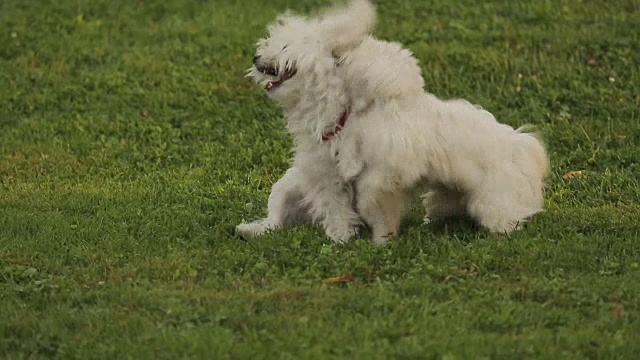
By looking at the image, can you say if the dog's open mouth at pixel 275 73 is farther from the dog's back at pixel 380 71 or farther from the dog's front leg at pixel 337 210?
the dog's front leg at pixel 337 210

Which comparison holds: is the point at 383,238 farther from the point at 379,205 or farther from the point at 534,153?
the point at 534,153

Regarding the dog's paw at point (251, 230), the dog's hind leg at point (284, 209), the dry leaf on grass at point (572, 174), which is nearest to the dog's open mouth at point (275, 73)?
the dog's hind leg at point (284, 209)

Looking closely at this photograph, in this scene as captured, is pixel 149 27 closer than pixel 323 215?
No

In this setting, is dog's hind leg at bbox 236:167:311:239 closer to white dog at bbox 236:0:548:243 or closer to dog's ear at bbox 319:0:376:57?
white dog at bbox 236:0:548:243

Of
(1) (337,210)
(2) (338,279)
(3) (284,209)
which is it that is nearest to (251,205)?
(3) (284,209)

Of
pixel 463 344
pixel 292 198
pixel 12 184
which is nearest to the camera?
pixel 463 344

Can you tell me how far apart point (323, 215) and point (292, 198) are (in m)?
0.40

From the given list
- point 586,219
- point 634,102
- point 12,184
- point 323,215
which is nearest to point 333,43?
point 323,215

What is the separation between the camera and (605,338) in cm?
614

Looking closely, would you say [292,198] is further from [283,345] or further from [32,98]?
[32,98]

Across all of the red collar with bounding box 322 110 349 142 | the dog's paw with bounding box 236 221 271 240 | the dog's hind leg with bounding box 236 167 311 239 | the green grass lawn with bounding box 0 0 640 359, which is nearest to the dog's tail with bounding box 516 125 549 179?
the green grass lawn with bounding box 0 0 640 359

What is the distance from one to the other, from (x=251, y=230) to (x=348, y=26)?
1476 millimetres

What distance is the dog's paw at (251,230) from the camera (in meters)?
8.20

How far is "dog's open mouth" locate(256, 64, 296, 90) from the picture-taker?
26.0 ft
